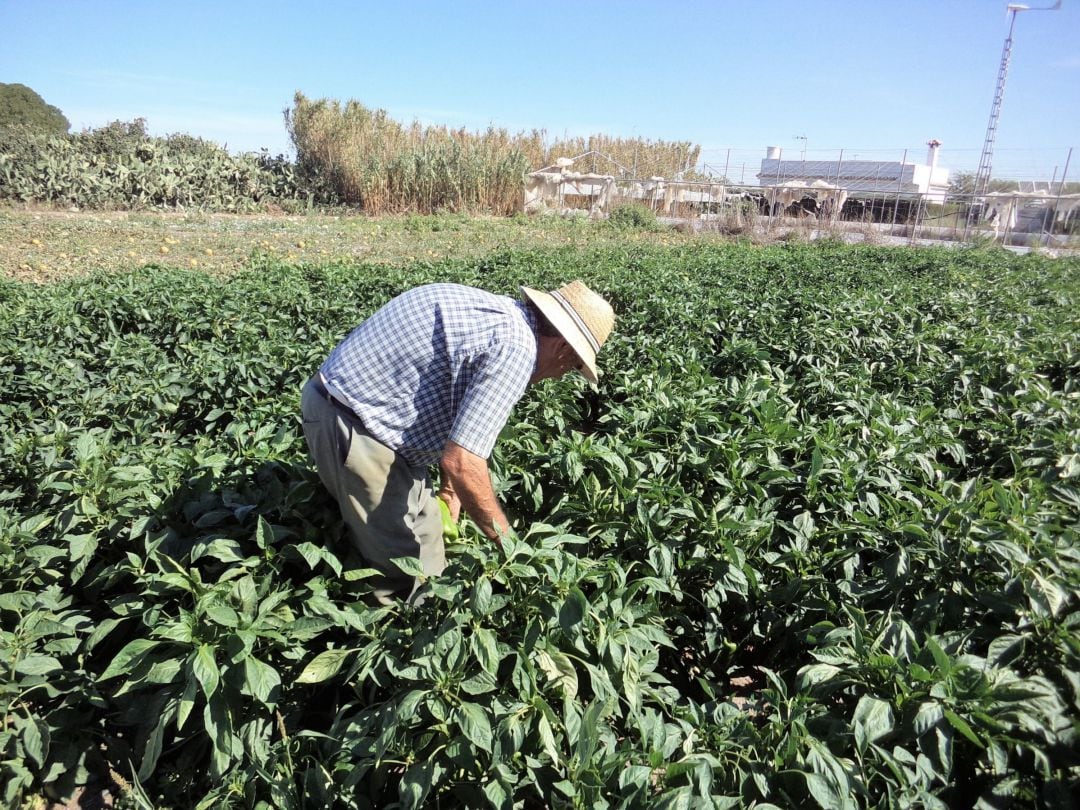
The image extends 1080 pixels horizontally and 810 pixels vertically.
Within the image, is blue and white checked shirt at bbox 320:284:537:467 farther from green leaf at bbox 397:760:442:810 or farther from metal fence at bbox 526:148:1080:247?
metal fence at bbox 526:148:1080:247

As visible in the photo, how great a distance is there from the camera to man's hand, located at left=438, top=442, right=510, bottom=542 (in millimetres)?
2139

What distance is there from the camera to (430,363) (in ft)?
7.65

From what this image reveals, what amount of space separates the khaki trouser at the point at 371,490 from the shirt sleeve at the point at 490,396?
0.37 metres

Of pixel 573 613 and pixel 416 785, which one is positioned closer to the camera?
pixel 416 785

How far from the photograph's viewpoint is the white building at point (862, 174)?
33969 millimetres

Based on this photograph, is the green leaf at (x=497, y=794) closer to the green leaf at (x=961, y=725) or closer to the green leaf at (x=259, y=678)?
the green leaf at (x=259, y=678)

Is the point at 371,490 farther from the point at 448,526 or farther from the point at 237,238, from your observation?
the point at 237,238

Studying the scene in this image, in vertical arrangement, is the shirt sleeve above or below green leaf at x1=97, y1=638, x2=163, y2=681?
above

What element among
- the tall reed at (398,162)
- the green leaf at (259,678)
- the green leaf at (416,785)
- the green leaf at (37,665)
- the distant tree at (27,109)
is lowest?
the green leaf at (37,665)

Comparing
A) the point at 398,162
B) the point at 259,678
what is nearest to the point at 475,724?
the point at 259,678

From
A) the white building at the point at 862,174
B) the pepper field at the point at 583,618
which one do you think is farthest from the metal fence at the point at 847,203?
the pepper field at the point at 583,618

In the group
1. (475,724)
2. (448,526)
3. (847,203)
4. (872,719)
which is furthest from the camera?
(847,203)

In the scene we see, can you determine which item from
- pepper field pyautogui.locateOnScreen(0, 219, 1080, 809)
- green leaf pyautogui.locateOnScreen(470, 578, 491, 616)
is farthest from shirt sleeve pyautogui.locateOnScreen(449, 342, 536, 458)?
green leaf pyautogui.locateOnScreen(470, 578, 491, 616)

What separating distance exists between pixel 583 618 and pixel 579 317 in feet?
3.52
